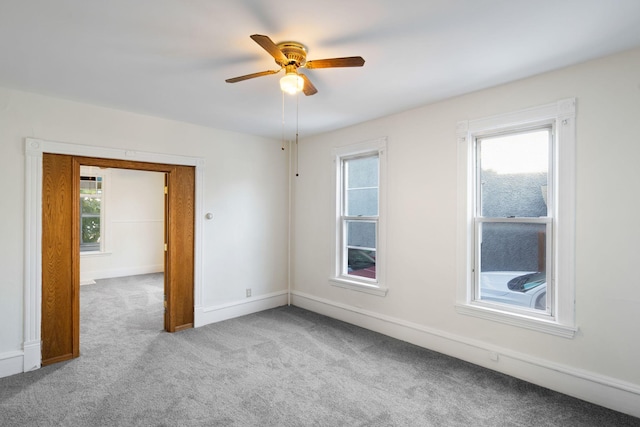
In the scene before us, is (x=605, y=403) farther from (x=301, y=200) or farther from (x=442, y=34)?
(x=301, y=200)

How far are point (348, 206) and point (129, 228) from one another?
18.5 ft

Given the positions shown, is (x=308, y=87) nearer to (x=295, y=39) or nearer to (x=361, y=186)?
(x=295, y=39)

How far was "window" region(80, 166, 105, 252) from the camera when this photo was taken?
23.3ft

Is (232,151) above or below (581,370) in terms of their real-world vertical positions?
above

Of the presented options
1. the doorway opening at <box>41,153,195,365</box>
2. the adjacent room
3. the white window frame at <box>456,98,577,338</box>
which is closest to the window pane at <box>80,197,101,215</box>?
the adjacent room

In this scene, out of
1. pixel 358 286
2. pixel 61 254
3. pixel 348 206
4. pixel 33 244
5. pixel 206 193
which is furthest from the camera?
pixel 348 206

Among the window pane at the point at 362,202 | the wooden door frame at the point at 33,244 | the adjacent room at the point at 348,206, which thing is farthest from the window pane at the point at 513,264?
the wooden door frame at the point at 33,244

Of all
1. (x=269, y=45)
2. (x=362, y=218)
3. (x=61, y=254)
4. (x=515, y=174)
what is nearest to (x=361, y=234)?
(x=362, y=218)

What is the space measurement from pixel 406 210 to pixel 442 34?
1938 millimetres

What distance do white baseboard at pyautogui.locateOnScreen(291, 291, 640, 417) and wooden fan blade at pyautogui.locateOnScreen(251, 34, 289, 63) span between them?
9.67 ft

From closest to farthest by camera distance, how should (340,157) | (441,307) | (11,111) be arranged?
1. (11,111)
2. (441,307)
3. (340,157)

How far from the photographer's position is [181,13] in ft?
6.25

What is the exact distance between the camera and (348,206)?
450cm

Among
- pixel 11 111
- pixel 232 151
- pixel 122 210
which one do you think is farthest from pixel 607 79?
pixel 122 210
